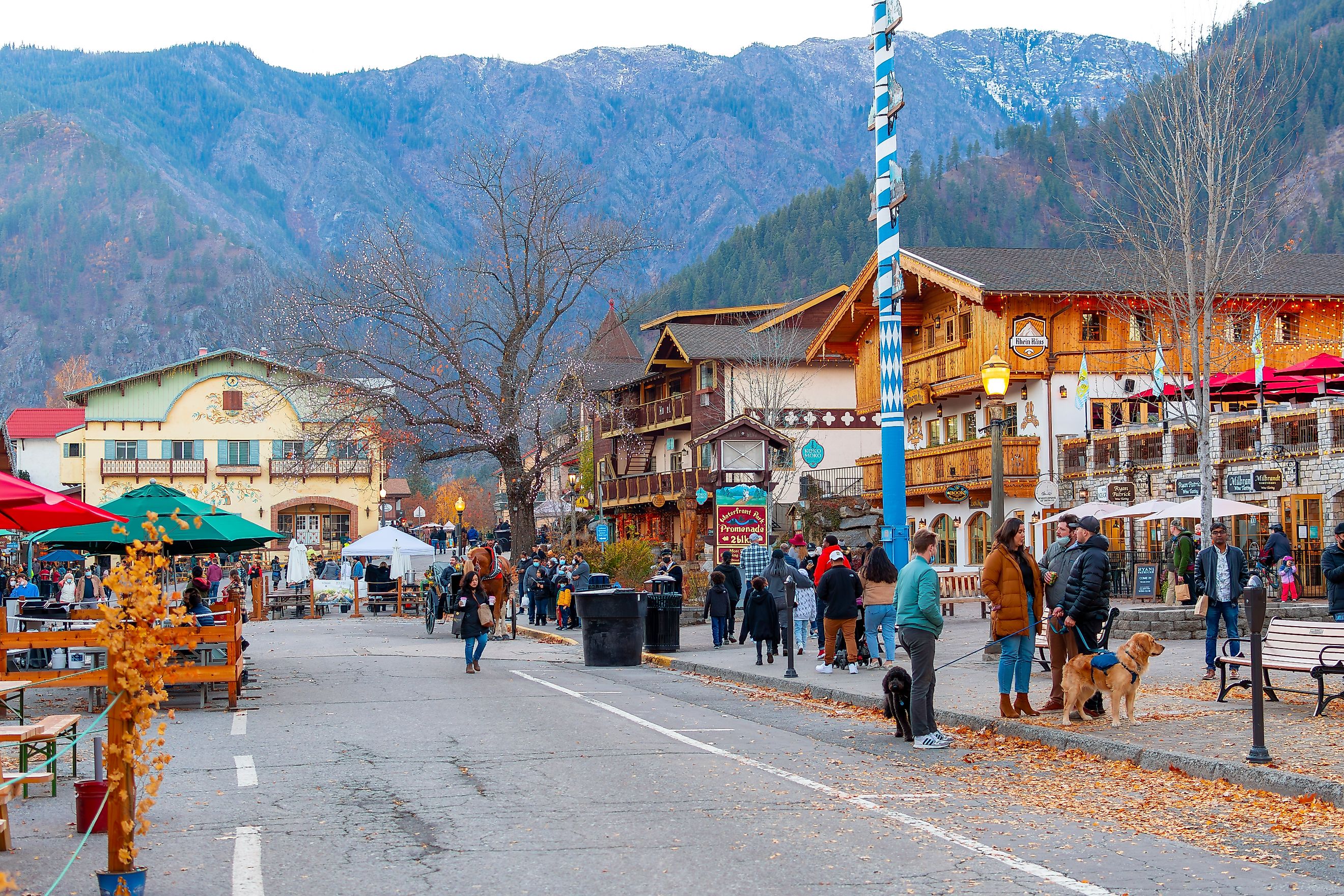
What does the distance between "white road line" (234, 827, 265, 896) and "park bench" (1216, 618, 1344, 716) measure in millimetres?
8882

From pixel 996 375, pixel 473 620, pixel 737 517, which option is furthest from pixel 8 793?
pixel 737 517

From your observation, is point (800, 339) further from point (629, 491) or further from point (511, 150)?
point (511, 150)

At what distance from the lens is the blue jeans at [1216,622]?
14711 mm

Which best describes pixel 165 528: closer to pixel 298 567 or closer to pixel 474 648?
pixel 474 648

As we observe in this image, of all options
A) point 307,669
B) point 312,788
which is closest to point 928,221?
point 307,669

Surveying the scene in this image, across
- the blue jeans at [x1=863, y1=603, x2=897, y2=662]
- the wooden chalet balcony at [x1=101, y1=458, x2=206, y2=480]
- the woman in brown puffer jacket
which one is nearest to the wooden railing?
the blue jeans at [x1=863, y1=603, x2=897, y2=662]

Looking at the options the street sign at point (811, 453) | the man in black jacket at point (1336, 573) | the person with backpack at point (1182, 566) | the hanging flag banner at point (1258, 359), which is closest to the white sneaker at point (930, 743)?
the man in black jacket at point (1336, 573)

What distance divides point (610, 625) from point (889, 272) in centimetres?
683

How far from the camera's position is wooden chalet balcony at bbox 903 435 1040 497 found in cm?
3769

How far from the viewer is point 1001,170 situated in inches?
6417

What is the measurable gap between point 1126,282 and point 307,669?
2197 cm

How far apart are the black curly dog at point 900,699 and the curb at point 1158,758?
2.99 ft

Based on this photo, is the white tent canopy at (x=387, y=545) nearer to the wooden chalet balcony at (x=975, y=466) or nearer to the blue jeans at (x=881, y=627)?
the wooden chalet balcony at (x=975, y=466)

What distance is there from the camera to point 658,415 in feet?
213
